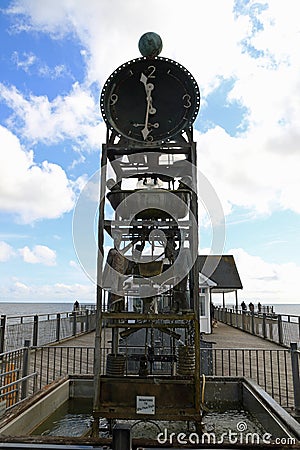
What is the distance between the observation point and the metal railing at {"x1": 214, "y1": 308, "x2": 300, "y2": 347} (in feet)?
45.2

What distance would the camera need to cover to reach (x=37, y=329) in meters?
11.3

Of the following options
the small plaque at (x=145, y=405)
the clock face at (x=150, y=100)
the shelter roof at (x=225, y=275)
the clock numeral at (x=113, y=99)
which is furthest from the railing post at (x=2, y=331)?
the shelter roof at (x=225, y=275)

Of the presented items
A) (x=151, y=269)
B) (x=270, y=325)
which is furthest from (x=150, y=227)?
(x=270, y=325)

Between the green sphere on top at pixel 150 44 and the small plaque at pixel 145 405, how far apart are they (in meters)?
4.34

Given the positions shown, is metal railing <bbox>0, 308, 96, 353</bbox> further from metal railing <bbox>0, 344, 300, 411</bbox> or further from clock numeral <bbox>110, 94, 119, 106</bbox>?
clock numeral <bbox>110, 94, 119, 106</bbox>

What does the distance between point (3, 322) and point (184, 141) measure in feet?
24.4

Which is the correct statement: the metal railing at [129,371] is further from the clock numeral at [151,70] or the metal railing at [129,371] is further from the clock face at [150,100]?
the clock numeral at [151,70]

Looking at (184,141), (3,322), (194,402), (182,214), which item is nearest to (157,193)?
(182,214)

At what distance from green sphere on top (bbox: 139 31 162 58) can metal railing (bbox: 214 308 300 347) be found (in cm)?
970

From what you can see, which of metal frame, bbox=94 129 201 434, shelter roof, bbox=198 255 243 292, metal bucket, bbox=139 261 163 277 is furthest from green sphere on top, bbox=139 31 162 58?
shelter roof, bbox=198 255 243 292

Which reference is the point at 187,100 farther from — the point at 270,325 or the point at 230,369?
the point at 270,325

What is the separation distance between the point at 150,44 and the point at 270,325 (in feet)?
42.6

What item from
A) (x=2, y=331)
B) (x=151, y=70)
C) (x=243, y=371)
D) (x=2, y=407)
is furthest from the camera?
(x=2, y=331)

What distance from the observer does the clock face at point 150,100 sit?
16.1 feet
